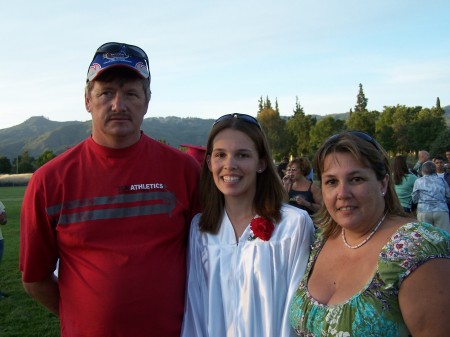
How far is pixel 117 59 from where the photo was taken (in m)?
2.79

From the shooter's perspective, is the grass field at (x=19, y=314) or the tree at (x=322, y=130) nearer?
the grass field at (x=19, y=314)

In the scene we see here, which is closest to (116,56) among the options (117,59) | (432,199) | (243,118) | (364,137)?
(117,59)

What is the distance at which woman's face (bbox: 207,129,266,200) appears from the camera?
296 cm

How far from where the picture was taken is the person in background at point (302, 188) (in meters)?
8.20

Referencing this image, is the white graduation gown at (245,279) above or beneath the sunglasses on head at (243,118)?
beneath

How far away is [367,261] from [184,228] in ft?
4.08

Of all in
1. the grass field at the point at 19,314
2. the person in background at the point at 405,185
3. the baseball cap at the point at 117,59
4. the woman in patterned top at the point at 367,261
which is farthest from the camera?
the person in background at the point at 405,185

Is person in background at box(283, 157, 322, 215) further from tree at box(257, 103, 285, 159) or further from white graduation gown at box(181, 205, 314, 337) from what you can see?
tree at box(257, 103, 285, 159)

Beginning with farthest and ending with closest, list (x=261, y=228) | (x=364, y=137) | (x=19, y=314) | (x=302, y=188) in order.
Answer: (x=302, y=188)
(x=19, y=314)
(x=261, y=228)
(x=364, y=137)

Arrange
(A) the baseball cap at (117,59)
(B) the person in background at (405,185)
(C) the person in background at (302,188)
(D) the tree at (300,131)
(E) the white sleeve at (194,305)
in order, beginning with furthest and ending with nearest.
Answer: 1. (D) the tree at (300,131)
2. (B) the person in background at (405,185)
3. (C) the person in background at (302,188)
4. (E) the white sleeve at (194,305)
5. (A) the baseball cap at (117,59)

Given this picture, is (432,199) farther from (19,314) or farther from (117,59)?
(117,59)

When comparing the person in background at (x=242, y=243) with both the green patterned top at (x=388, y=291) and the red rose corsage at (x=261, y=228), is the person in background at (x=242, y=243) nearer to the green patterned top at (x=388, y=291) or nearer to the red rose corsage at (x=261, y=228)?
the red rose corsage at (x=261, y=228)

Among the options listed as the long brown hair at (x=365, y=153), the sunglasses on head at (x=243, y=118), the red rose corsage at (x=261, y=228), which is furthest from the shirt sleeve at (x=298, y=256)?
the sunglasses on head at (x=243, y=118)

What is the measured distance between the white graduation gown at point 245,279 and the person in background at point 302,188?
5.32 meters
